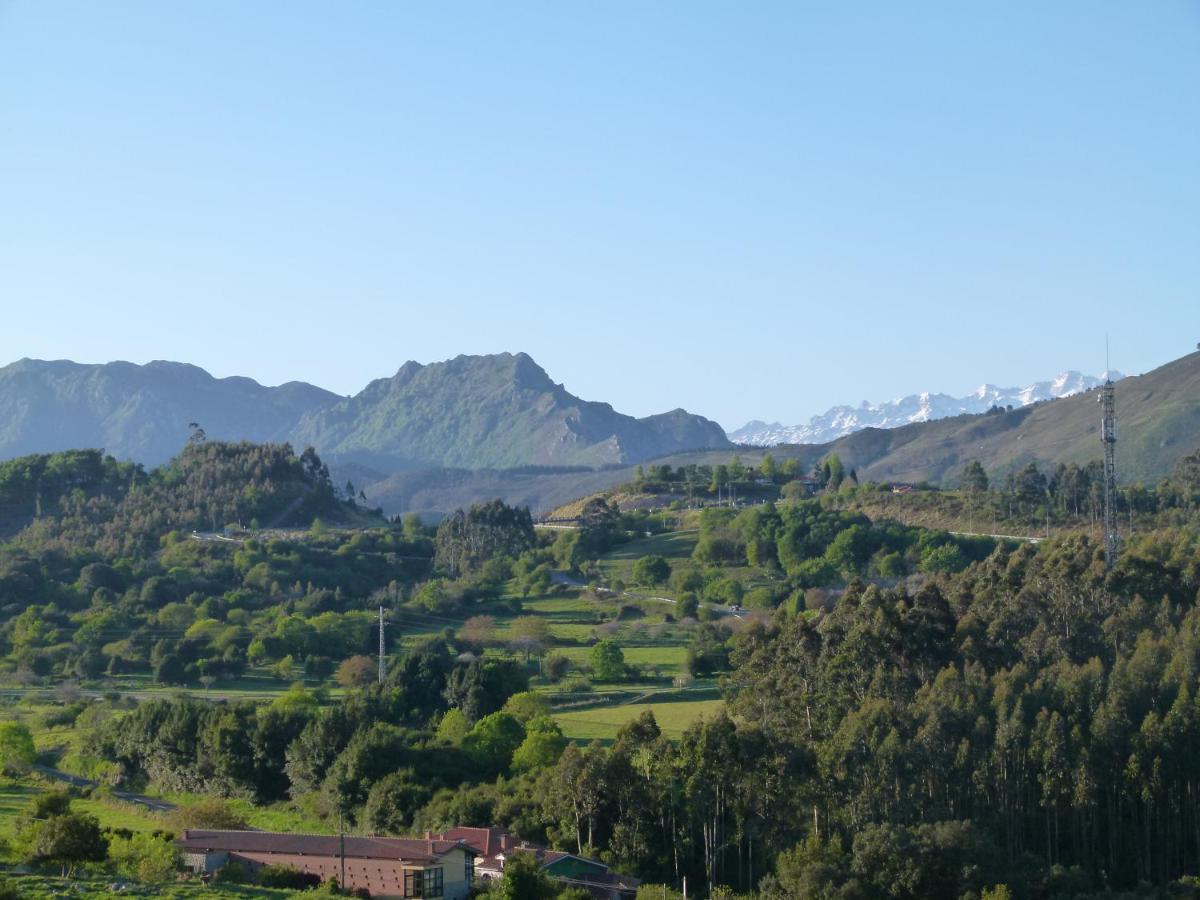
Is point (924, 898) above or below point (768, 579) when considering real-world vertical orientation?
below

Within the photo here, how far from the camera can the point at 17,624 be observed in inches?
3004

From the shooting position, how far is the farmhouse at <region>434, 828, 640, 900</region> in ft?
117

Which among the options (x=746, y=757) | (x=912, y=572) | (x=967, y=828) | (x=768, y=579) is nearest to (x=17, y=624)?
(x=768, y=579)

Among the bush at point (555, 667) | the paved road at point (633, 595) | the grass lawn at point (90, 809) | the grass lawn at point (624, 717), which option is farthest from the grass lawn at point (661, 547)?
the grass lawn at point (90, 809)

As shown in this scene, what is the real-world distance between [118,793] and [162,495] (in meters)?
66.3

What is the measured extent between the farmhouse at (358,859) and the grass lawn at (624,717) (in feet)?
42.0

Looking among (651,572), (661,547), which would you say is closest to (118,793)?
(651,572)

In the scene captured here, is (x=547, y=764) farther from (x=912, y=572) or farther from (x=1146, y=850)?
(x=912, y=572)

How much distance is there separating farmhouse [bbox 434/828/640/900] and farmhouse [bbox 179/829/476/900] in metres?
0.43

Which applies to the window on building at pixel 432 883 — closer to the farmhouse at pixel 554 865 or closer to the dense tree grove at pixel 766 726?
the farmhouse at pixel 554 865

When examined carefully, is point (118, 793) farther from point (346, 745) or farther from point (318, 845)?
point (318, 845)

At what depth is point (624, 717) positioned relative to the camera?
54.0m

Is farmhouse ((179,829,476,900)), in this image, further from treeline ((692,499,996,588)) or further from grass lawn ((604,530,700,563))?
grass lawn ((604,530,700,563))

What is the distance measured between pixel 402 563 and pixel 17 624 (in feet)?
85.4
